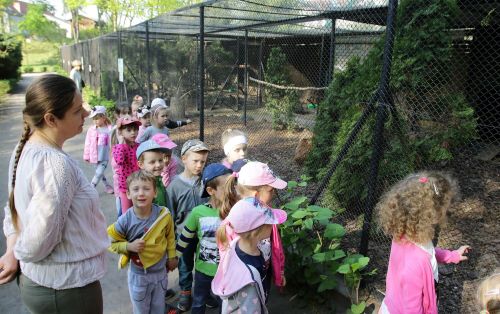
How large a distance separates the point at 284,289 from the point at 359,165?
1618 mm

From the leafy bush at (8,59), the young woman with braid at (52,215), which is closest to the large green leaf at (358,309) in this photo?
the young woman with braid at (52,215)

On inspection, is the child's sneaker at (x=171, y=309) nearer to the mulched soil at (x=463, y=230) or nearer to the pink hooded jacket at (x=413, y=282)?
the mulched soil at (x=463, y=230)

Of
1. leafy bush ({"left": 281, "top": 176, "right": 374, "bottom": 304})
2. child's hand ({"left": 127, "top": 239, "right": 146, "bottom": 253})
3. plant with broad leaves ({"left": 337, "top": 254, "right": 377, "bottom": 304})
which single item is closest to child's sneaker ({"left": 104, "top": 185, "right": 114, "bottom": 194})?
leafy bush ({"left": 281, "top": 176, "right": 374, "bottom": 304})

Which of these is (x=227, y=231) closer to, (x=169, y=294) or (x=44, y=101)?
(x=44, y=101)

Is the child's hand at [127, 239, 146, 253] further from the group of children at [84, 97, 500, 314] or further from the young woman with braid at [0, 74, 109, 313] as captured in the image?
the young woman with braid at [0, 74, 109, 313]

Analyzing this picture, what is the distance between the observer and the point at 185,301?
3.10 metres

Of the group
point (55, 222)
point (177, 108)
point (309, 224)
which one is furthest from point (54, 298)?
point (177, 108)

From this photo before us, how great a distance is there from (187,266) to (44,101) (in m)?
1.87

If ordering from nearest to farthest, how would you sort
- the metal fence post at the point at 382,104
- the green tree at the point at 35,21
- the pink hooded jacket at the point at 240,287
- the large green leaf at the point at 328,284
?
1. the pink hooded jacket at the point at 240,287
2. the metal fence post at the point at 382,104
3. the large green leaf at the point at 328,284
4. the green tree at the point at 35,21

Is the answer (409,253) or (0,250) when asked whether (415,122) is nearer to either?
(409,253)

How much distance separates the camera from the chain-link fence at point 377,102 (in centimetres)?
343

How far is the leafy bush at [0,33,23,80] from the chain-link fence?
50.9ft

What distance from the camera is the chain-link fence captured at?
135 inches

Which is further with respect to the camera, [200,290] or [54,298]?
[200,290]
